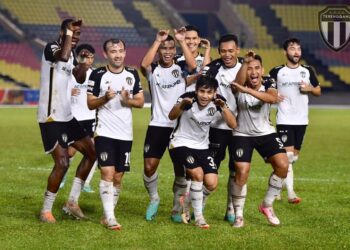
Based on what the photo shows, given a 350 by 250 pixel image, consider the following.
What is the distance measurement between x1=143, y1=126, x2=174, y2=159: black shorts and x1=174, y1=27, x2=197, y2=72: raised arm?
860mm

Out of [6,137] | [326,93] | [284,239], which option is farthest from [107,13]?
[284,239]

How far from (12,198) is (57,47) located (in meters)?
2.91

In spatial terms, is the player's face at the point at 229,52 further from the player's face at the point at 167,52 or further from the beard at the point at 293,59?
the beard at the point at 293,59

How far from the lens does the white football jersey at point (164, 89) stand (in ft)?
32.0

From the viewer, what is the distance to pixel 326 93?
51.4 metres

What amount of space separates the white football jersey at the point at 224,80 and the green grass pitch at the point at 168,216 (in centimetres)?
127

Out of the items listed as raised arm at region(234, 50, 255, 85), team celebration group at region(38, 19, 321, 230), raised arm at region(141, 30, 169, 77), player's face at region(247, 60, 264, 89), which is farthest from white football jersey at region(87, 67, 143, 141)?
player's face at region(247, 60, 264, 89)

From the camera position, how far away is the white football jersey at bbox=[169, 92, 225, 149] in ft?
30.4

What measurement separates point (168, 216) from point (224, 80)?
198 centimetres

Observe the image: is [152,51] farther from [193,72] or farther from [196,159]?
[196,159]

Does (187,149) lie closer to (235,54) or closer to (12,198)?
(235,54)

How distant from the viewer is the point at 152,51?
31.3ft
